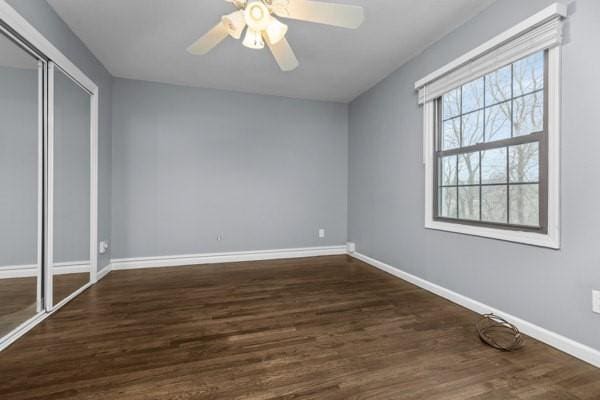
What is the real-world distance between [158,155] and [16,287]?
2.21 meters

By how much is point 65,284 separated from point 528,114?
13.3 feet

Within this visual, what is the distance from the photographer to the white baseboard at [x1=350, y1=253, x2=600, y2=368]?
1643 millimetres

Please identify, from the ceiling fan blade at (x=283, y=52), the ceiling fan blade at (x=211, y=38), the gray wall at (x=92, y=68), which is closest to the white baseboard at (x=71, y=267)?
the gray wall at (x=92, y=68)

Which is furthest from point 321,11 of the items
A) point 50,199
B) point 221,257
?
point 221,257

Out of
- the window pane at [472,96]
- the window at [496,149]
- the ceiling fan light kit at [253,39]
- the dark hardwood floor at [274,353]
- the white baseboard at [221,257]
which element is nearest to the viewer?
the dark hardwood floor at [274,353]

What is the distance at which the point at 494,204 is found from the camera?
2.29 m

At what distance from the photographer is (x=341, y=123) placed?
4.60m

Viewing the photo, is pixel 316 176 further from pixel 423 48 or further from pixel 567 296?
pixel 567 296

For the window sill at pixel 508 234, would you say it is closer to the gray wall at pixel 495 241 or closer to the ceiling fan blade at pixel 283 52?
the gray wall at pixel 495 241

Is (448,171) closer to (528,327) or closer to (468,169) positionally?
(468,169)

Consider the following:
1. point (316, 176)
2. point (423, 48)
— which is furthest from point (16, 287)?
point (423, 48)

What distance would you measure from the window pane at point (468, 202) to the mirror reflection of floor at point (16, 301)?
362 cm

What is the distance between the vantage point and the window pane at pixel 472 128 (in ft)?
7.98

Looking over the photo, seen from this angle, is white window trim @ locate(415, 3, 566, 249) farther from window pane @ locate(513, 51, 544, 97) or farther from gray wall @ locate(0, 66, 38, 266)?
gray wall @ locate(0, 66, 38, 266)
